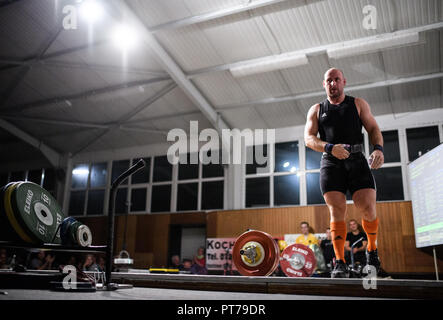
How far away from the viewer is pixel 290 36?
7.44 m

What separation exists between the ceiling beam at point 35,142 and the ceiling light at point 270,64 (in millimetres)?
7373

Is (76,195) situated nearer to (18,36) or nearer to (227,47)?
(18,36)

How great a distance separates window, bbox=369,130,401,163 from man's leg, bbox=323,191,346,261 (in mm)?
7406

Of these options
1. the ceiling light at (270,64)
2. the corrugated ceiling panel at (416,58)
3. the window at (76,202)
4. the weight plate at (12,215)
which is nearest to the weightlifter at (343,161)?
the weight plate at (12,215)

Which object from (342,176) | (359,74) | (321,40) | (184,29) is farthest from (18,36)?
(342,176)

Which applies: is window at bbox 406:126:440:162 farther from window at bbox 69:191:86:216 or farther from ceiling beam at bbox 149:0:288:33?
window at bbox 69:191:86:216

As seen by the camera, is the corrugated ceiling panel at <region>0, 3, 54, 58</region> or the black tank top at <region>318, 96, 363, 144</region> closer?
the black tank top at <region>318, 96, 363, 144</region>

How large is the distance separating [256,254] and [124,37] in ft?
20.8

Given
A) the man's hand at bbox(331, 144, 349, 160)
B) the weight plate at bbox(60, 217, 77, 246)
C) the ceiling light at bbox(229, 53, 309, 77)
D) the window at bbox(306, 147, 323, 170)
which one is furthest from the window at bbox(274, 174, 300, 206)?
the weight plate at bbox(60, 217, 77, 246)

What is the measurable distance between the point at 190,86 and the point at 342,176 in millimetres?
6846

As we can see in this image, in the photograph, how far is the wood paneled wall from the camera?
822cm

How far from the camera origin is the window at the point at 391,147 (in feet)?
30.6

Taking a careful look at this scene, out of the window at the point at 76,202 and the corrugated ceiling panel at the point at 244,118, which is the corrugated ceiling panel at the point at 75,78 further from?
the window at the point at 76,202

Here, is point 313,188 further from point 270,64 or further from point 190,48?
point 190,48
